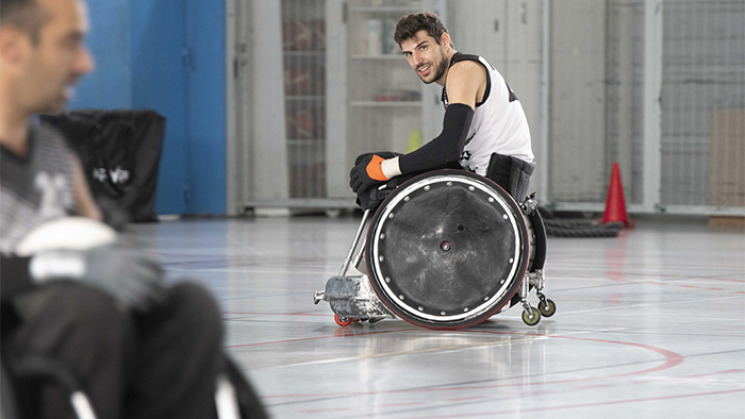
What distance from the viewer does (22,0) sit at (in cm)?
155

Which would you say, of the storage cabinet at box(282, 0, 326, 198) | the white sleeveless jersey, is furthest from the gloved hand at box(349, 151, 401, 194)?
the storage cabinet at box(282, 0, 326, 198)

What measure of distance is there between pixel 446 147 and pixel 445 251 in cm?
39

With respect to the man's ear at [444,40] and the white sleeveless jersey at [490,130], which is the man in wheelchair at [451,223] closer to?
the white sleeveless jersey at [490,130]

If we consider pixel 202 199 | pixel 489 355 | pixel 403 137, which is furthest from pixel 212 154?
pixel 489 355

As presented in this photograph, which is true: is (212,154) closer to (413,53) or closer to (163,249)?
(163,249)

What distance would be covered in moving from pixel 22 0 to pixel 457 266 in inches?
121

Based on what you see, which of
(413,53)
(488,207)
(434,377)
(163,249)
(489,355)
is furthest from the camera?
(163,249)

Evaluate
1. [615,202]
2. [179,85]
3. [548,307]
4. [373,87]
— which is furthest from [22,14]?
[179,85]

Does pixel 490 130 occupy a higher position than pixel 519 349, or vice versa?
pixel 490 130

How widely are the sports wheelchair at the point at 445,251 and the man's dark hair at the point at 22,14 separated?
2.98m

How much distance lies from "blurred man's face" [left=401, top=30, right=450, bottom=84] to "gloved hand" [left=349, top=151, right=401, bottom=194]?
1.30 ft

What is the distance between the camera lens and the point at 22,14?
1.55m

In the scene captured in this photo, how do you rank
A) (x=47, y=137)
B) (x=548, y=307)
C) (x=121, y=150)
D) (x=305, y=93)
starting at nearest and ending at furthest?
1. (x=47, y=137)
2. (x=548, y=307)
3. (x=121, y=150)
4. (x=305, y=93)

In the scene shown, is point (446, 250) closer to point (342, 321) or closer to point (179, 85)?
point (342, 321)
